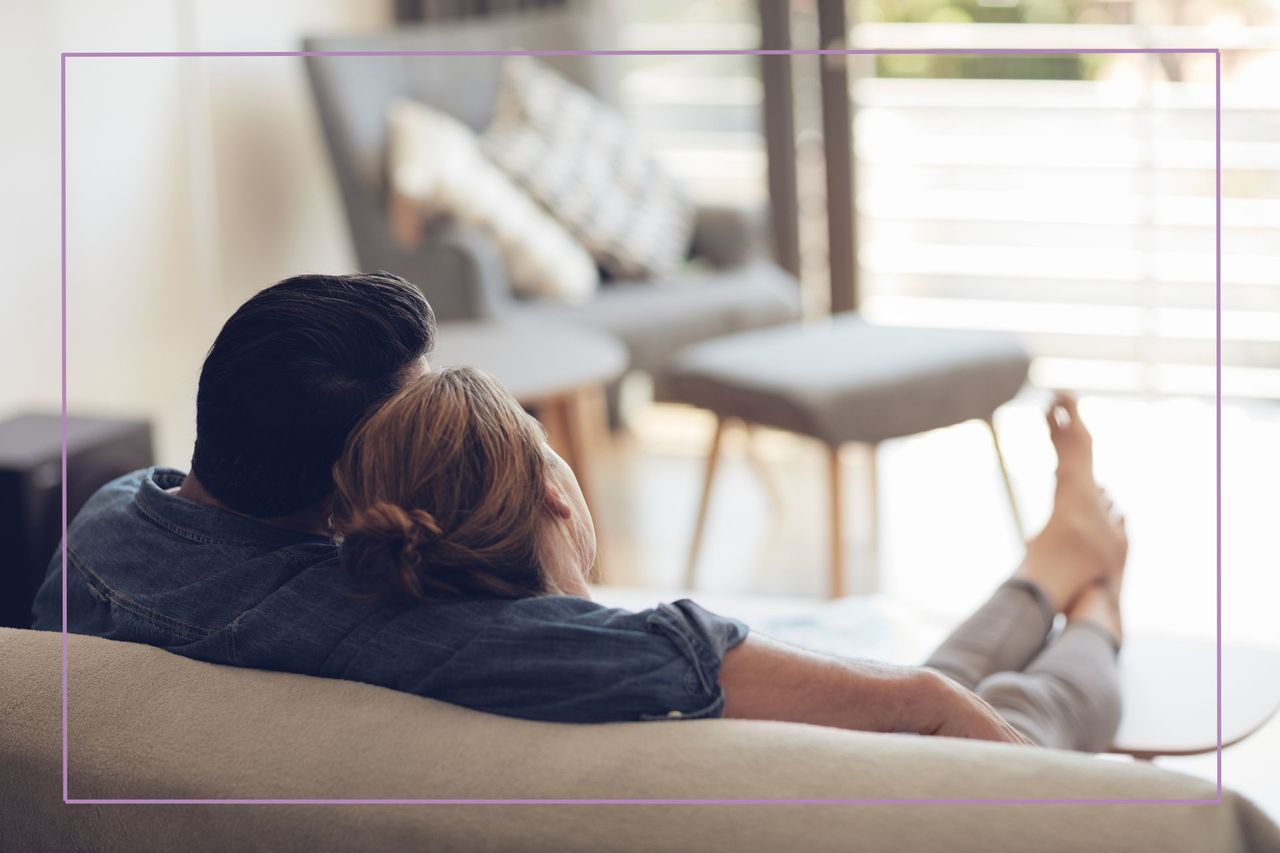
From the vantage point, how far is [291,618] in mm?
1028

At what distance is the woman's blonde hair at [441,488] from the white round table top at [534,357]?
104 centimetres

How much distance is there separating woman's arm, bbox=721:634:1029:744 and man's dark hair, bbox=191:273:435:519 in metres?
0.29

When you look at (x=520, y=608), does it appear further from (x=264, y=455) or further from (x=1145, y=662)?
(x=1145, y=662)

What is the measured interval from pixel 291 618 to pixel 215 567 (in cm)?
9

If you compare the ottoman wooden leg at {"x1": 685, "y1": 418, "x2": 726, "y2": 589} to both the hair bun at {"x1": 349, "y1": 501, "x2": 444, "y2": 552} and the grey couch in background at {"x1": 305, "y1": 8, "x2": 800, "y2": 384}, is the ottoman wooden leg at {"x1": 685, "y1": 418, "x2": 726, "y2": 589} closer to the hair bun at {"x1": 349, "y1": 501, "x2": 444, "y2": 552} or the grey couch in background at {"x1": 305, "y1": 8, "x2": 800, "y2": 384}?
the grey couch in background at {"x1": 305, "y1": 8, "x2": 800, "y2": 384}

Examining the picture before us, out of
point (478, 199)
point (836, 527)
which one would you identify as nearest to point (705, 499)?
point (836, 527)

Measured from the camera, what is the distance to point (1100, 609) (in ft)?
5.54

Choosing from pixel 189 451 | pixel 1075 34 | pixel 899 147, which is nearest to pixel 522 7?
pixel 899 147

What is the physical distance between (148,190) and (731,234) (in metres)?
1.28

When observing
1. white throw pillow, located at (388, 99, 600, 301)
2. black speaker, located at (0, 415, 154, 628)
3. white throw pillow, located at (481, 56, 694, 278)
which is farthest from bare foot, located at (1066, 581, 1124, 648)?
white throw pillow, located at (481, 56, 694, 278)

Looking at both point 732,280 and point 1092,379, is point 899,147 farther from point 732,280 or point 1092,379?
point 1092,379

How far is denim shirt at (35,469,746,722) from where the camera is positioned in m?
0.97

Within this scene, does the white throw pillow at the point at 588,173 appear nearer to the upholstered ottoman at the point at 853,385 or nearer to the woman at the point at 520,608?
the upholstered ottoman at the point at 853,385

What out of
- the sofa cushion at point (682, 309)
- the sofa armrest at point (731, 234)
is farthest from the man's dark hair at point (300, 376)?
the sofa armrest at point (731, 234)
